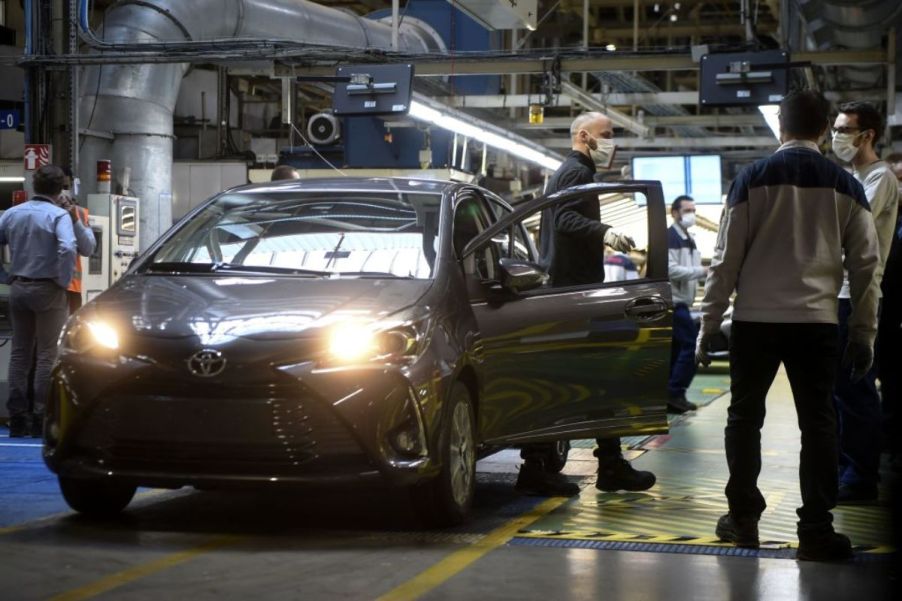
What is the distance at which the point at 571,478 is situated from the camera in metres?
7.83

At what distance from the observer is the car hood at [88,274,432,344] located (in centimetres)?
556

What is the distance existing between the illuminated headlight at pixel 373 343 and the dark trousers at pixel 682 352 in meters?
6.70

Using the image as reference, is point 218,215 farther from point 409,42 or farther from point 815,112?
point 409,42

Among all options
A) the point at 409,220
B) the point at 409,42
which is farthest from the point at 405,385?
the point at 409,42

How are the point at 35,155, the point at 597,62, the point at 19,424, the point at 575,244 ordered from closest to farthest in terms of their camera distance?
the point at 575,244
the point at 19,424
the point at 35,155
the point at 597,62

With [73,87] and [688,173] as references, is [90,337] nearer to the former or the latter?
[73,87]

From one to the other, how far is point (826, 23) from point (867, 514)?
780 centimetres

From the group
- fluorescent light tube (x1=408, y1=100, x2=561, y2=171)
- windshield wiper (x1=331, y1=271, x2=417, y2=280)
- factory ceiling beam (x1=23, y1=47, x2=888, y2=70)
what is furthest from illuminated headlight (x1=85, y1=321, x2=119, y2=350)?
fluorescent light tube (x1=408, y1=100, x2=561, y2=171)

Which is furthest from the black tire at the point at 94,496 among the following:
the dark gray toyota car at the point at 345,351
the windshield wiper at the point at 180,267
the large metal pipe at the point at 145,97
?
the large metal pipe at the point at 145,97

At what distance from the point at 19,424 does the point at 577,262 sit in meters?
4.49

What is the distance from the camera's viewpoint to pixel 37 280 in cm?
957

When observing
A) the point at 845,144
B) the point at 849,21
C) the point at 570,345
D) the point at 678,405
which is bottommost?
the point at 678,405

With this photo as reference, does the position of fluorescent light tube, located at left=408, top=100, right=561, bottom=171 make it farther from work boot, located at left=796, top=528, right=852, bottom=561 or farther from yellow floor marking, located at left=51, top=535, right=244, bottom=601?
work boot, located at left=796, top=528, right=852, bottom=561

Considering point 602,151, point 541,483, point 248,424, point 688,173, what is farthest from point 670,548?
point 688,173
